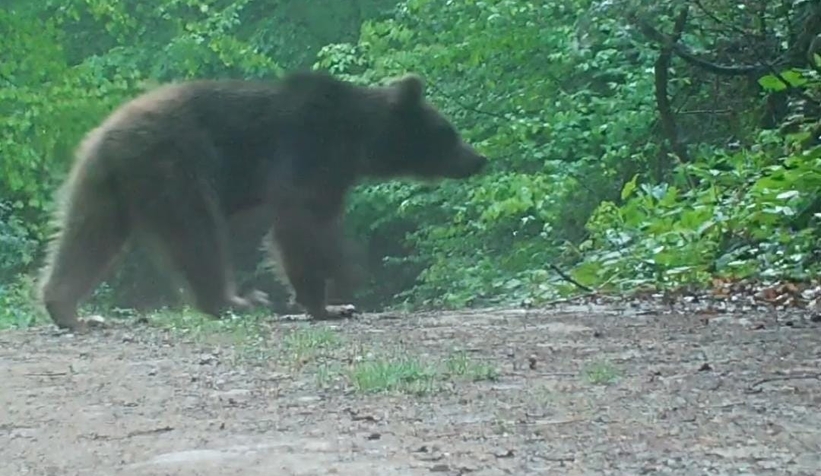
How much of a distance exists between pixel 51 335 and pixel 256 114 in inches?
75.1

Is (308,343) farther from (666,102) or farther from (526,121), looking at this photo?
(526,121)

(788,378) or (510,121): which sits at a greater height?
(510,121)

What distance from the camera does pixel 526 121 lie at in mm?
19047

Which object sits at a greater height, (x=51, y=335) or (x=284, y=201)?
(x=284, y=201)

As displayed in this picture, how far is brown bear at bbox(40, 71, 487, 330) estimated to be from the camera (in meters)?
9.52

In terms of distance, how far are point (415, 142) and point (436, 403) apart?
6.41m

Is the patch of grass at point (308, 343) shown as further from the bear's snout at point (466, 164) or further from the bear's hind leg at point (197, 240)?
the bear's snout at point (466, 164)

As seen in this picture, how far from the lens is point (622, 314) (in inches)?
344

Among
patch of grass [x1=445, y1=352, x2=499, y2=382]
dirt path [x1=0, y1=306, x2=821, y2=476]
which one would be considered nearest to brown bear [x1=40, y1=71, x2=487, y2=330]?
dirt path [x1=0, y1=306, x2=821, y2=476]

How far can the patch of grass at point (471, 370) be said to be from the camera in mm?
5828

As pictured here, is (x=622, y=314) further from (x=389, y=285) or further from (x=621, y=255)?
(x=389, y=285)

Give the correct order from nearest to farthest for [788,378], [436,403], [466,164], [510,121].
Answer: [436,403], [788,378], [466,164], [510,121]

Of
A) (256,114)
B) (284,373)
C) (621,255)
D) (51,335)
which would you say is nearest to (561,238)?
(621,255)

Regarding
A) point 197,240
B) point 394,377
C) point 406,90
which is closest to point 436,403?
point 394,377
